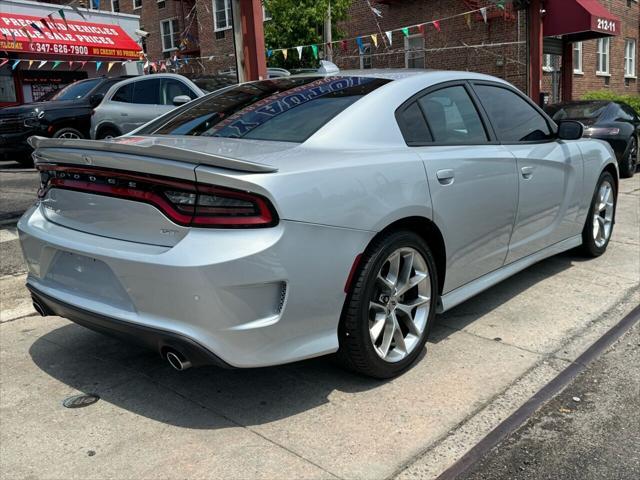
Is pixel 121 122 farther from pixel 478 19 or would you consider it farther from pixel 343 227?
pixel 478 19

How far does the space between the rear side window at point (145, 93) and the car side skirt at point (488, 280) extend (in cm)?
814

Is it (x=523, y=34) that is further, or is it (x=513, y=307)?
(x=523, y=34)

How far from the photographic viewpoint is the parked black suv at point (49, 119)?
11266 millimetres

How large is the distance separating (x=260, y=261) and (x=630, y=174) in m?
10.5

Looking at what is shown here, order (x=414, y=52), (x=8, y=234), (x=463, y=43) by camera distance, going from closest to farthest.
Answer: (x=8, y=234) < (x=463, y=43) < (x=414, y=52)

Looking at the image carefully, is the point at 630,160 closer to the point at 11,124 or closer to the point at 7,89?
the point at 11,124

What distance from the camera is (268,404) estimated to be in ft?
9.86

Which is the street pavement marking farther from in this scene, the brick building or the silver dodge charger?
the brick building

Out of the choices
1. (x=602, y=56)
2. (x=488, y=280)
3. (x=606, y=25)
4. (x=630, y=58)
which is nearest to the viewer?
(x=488, y=280)

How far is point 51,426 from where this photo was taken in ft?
9.29

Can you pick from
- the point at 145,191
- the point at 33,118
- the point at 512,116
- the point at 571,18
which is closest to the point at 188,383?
the point at 145,191

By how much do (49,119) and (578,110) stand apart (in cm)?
963

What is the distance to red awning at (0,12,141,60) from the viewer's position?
747 inches

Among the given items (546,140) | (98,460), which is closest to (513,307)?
(546,140)
